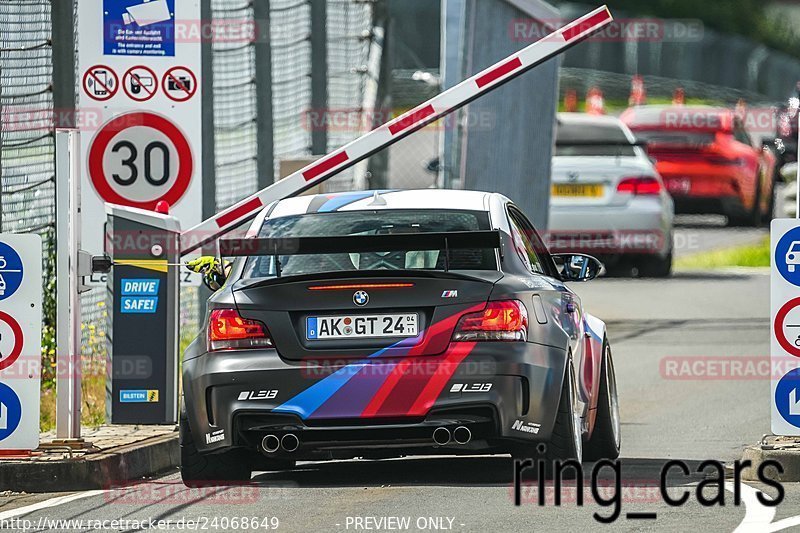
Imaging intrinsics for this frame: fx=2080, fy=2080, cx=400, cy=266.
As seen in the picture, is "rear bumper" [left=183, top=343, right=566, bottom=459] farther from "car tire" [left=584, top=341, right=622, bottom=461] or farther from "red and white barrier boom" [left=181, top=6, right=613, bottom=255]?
"red and white barrier boom" [left=181, top=6, right=613, bottom=255]

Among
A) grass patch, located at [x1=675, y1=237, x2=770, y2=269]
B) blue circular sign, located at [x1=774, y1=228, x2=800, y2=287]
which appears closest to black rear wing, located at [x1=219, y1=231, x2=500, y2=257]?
blue circular sign, located at [x1=774, y1=228, x2=800, y2=287]

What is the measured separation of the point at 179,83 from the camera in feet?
45.0

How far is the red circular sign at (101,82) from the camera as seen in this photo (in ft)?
45.0

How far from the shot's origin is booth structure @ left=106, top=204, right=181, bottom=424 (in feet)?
38.8

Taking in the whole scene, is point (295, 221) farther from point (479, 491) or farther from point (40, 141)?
point (40, 141)

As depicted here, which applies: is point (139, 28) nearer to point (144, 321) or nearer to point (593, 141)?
point (144, 321)

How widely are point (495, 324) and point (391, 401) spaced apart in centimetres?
58

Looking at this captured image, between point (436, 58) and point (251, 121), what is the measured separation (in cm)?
2398

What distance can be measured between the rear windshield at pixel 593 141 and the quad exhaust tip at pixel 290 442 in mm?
13205

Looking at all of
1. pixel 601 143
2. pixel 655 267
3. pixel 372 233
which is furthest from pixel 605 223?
pixel 372 233

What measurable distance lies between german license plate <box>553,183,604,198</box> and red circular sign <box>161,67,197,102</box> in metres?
8.37

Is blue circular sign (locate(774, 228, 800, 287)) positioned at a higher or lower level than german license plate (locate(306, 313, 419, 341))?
higher

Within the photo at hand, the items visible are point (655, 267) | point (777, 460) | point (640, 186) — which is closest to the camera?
point (777, 460)

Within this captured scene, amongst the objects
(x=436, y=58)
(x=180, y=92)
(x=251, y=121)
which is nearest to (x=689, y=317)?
(x=251, y=121)
